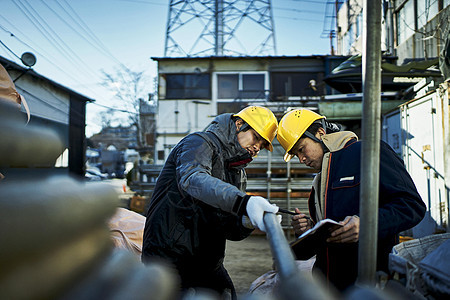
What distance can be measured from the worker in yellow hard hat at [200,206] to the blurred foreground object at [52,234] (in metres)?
0.65

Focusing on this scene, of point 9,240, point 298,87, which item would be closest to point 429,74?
point 298,87

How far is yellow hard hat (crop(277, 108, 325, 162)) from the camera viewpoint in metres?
2.33

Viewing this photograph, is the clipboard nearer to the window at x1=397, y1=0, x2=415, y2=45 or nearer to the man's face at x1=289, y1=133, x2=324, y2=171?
the man's face at x1=289, y1=133, x2=324, y2=171

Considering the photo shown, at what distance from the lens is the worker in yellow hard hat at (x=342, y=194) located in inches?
66.9

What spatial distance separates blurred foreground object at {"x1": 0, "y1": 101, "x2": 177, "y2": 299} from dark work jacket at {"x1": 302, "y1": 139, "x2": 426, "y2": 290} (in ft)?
3.85

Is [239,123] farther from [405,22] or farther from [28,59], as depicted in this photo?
[405,22]

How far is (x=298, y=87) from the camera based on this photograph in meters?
13.6

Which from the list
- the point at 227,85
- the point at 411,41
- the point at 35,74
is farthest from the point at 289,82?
the point at 35,74

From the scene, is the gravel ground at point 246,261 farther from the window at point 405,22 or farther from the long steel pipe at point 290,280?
the window at point 405,22

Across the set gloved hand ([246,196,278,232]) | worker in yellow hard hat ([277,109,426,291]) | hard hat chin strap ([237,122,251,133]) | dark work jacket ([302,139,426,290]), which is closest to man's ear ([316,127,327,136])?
worker in yellow hard hat ([277,109,426,291])

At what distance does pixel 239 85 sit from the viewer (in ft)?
44.8

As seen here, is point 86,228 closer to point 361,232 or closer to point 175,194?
point 361,232

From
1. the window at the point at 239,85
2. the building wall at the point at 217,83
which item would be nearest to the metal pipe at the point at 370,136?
the building wall at the point at 217,83

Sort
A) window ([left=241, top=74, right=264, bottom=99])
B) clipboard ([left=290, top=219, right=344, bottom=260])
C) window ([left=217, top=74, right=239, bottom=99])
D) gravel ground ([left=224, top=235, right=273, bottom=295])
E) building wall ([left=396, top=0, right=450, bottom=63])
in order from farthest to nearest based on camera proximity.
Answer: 1. window ([left=217, top=74, right=239, bottom=99])
2. window ([left=241, top=74, right=264, bottom=99])
3. building wall ([left=396, top=0, right=450, bottom=63])
4. gravel ground ([left=224, top=235, right=273, bottom=295])
5. clipboard ([left=290, top=219, right=344, bottom=260])
